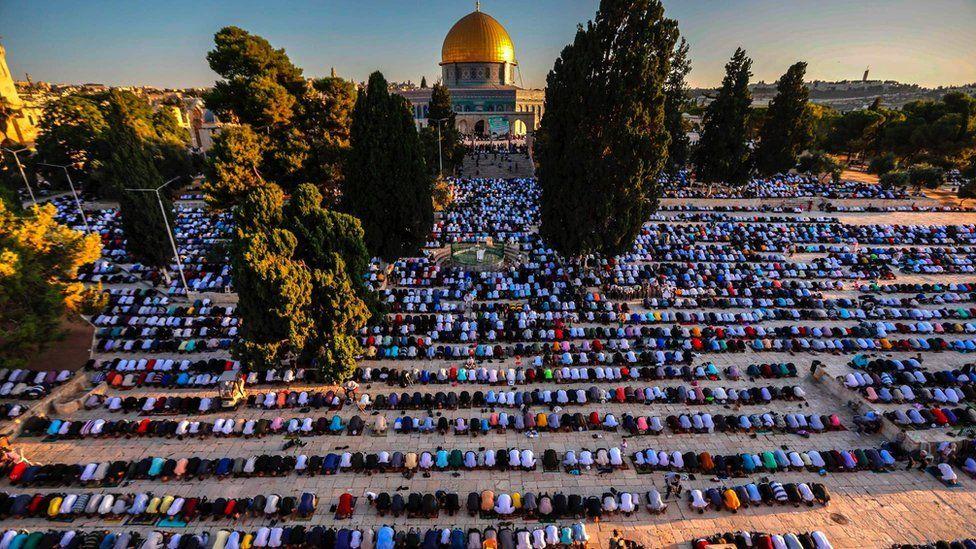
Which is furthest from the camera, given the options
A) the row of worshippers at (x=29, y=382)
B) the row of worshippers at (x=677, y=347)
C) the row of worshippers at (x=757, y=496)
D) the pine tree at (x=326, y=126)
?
the pine tree at (x=326, y=126)

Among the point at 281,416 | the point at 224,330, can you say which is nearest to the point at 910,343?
the point at 281,416

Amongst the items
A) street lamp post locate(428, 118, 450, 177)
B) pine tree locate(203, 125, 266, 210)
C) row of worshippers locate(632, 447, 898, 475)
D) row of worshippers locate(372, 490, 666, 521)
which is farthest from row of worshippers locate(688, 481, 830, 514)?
street lamp post locate(428, 118, 450, 177)

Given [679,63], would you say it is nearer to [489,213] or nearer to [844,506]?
[489,213]

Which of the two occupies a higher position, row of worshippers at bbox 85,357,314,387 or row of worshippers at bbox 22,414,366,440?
row of worshippers at bbox 85,357,314,387

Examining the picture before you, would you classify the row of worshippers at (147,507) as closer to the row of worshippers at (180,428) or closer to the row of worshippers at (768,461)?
the row of worshippers at (180,428)

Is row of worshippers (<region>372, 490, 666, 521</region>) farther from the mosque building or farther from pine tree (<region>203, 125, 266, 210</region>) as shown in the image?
the mosque building

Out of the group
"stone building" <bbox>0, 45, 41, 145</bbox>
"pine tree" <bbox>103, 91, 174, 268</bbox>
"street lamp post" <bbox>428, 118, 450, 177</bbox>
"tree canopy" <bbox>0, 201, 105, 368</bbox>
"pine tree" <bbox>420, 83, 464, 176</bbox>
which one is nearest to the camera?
"tree canopy" <bbox>0, 201, 105, 368</bbox>

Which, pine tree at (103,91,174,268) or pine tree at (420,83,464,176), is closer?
pine tree at (103,91,174,268)

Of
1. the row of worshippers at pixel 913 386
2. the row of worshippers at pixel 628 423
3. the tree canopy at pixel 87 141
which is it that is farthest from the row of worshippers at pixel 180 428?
the tree canopy at pixel 87 141
